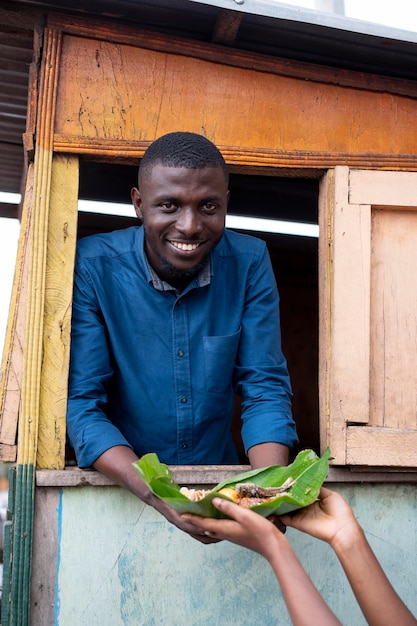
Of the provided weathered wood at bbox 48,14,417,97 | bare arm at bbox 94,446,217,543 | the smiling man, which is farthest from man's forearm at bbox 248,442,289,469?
weathered wood at bbox 48,14,417,97

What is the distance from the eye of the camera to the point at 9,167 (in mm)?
5145

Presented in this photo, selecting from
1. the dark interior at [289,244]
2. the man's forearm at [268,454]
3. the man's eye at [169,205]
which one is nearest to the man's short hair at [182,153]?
the man's eye at [169,205]

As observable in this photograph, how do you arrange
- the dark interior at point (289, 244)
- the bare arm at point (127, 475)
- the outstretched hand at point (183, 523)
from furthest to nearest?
the dark interior at point (289, 244)
the bare arm at point (127, 475)
the outstretched hand at point (183, 523)

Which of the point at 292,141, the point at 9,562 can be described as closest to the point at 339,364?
the point at 292,141

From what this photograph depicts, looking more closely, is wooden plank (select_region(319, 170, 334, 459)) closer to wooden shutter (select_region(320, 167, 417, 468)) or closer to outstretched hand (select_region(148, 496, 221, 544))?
wooden shutter (select_region(320, 167, 417, 468))

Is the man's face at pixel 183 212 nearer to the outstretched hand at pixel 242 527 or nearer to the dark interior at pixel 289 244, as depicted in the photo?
the outstretched hand at pixel 242 527

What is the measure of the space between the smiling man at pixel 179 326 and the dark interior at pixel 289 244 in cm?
172

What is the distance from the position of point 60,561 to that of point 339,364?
1.29m

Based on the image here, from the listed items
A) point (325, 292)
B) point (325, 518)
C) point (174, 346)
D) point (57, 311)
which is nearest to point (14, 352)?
point (57, 311)

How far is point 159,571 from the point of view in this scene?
297cm

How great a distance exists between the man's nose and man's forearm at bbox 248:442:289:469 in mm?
832

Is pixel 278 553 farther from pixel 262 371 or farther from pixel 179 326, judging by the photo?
pixel 179 326

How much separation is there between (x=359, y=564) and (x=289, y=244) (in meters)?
4.43

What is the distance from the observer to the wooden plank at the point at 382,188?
318cm
